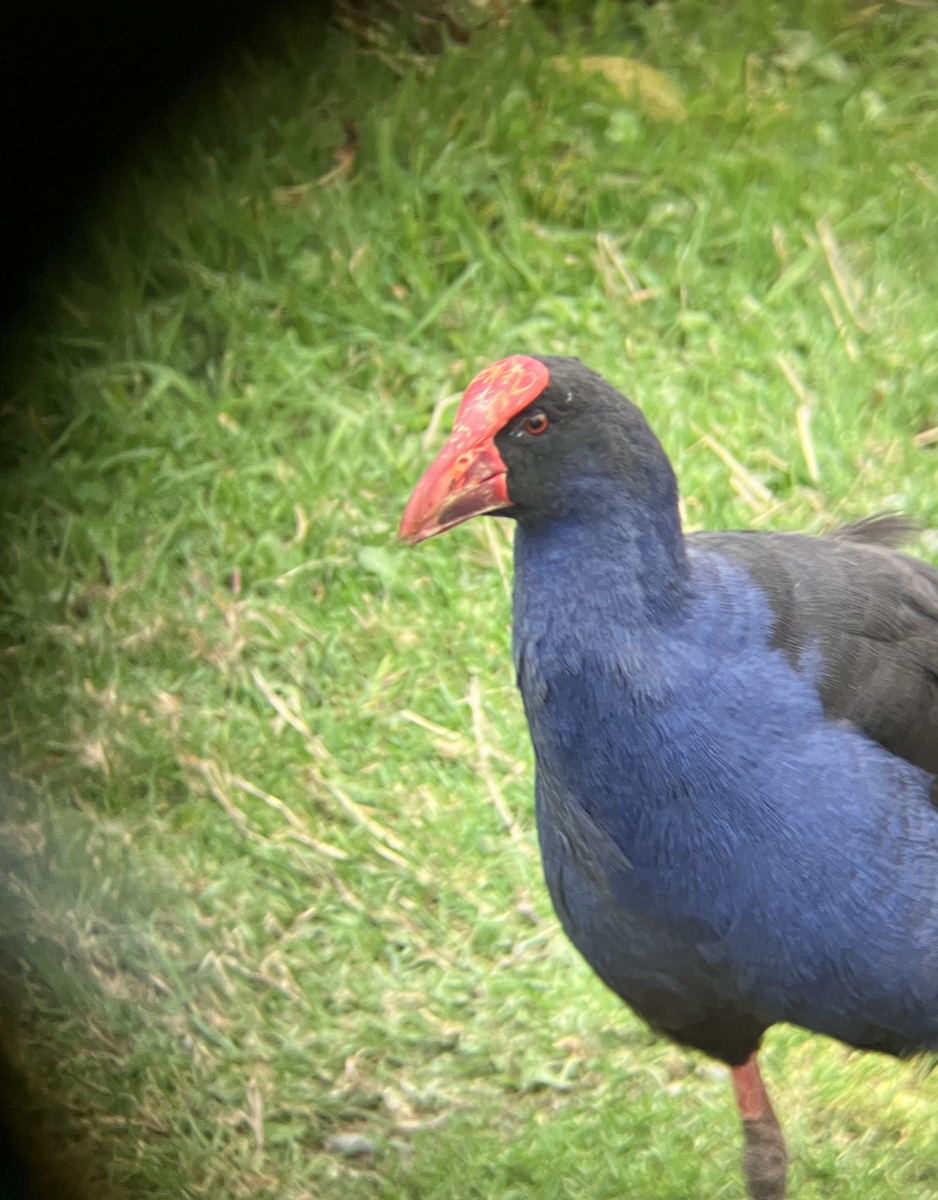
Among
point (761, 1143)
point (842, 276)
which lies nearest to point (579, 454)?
point (761, 1143)

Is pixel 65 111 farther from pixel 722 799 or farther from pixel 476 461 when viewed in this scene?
pixel 722 799

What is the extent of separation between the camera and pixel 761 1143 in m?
1.87

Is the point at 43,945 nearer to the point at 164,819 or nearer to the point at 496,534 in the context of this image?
the point at 164,819

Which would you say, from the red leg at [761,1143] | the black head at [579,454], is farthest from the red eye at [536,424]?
the red leg at [761,1143]

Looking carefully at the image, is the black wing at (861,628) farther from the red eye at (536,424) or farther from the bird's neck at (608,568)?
the red eye at (536,424)

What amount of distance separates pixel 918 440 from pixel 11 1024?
1.83 metres

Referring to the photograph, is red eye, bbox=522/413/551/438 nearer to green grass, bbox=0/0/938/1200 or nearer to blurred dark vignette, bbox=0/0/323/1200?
blurred dark vignette, bbox=0/0/323/1200

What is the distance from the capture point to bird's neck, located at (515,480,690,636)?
141 cm

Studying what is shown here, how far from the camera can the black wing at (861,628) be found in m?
1.52

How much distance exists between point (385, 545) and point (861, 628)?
1.19m

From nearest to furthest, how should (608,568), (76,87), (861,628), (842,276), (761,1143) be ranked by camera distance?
(76,87), (608,568), (861,628), (761,1143), (842,276)

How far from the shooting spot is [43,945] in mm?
2025

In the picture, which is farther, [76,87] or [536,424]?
[536,424]

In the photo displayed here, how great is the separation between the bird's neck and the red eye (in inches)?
3.0
